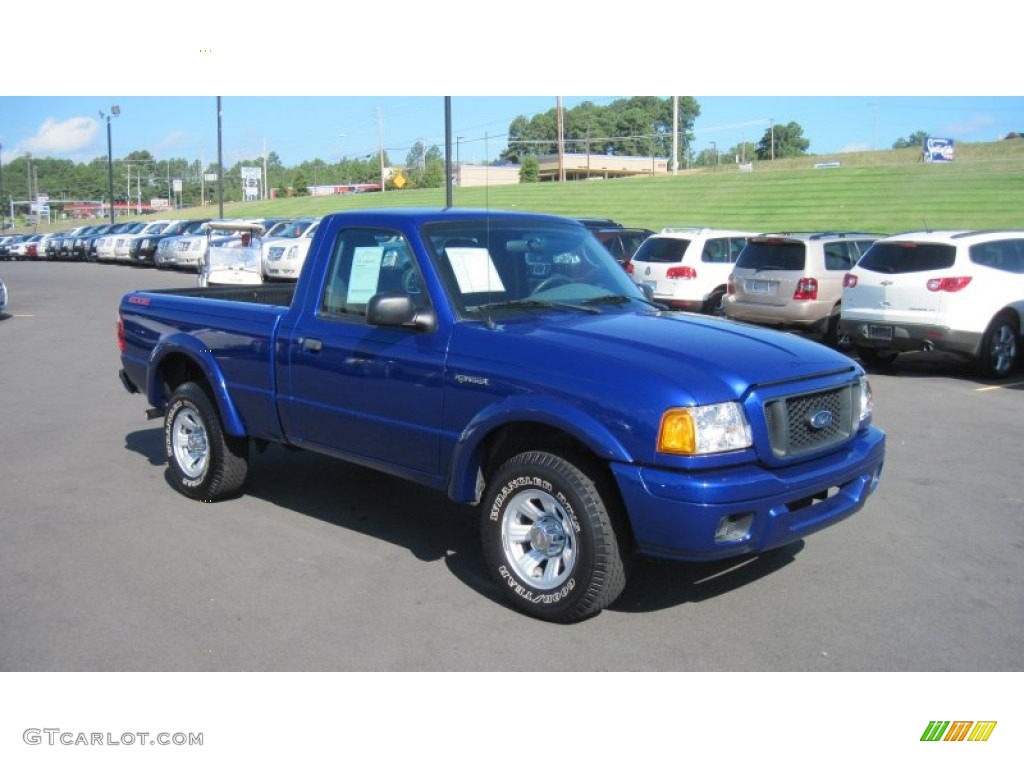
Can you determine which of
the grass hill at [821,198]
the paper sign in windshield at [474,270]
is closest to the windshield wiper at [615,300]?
the paper sign in windshield at [474,270]

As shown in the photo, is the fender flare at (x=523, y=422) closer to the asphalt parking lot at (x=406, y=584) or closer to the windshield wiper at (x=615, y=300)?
the asphalt parking lot at (x=406, y=584)

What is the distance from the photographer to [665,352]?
15.3 feet

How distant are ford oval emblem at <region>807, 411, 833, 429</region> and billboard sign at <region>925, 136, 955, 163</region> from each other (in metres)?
43.4

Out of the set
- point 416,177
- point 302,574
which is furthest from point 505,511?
point 416,177

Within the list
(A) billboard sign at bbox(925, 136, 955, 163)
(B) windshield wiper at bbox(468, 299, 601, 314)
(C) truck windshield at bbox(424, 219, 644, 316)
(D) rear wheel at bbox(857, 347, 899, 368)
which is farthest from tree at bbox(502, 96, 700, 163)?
(A) billboard sign at bbox(925, 136, 955, 163)

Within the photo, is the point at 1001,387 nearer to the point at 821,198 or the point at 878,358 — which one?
the point at 878,358

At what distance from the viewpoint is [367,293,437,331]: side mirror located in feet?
16.8

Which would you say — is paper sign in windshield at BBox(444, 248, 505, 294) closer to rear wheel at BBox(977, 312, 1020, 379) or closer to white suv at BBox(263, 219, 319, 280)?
rear wheel at BBox(977, 312, 1020, 379)

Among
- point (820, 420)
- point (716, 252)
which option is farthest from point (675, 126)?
point (820, 420)

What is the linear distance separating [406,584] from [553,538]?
0.99 metres

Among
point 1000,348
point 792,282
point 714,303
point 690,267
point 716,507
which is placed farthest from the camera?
point 714,303

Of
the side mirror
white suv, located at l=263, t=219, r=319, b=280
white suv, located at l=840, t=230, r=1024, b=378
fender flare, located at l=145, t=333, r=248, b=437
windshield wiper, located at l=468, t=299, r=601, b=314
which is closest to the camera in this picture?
the side mirror

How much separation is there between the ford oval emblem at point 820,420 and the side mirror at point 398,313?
6.39 ft

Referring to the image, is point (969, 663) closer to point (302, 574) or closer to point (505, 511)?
point (505, 511)
